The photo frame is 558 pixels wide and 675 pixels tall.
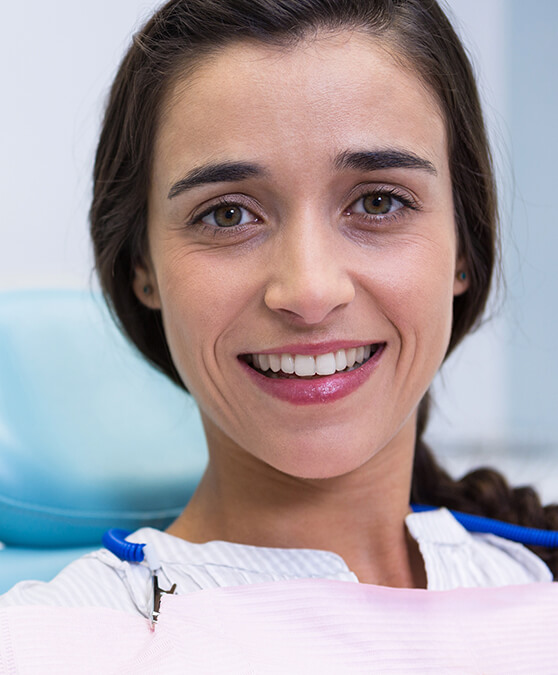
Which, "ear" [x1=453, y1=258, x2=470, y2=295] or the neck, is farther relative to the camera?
"ear" [x1=453, y1=258, x2=470, y2=295]

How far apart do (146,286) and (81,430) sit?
0.30 meters

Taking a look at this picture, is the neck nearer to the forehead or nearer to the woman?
the woman

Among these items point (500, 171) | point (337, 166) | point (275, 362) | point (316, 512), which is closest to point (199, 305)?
point (275, 362)

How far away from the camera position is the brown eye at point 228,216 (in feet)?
3.60

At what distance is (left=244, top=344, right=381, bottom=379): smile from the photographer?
1.08 meters

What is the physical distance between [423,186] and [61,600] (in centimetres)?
69

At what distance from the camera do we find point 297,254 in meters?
1.02

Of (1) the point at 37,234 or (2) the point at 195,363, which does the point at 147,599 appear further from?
(1) the point at 37,234

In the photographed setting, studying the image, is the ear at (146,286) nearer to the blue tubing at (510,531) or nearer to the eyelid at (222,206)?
the eyelid at (222,206)

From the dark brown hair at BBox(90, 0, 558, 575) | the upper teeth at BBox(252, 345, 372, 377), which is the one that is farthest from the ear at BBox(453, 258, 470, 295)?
the upper teeth at BBox(252, 345, 372, 377)

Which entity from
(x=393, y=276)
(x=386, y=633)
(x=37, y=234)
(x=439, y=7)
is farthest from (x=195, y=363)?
(x=37, y=234)

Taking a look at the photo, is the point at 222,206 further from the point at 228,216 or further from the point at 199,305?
the point at 199,305

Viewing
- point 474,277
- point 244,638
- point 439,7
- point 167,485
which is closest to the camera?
point 244,638

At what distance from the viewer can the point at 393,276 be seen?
42.3 inches
